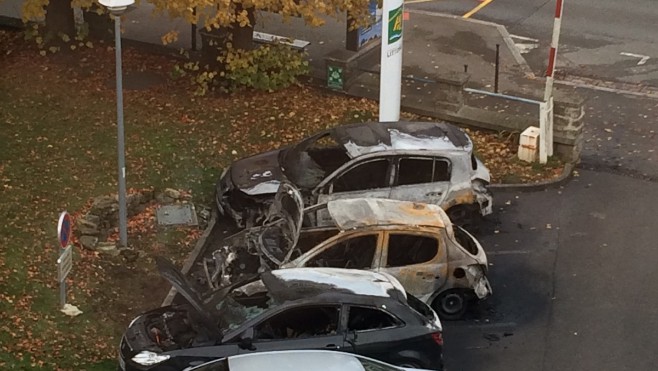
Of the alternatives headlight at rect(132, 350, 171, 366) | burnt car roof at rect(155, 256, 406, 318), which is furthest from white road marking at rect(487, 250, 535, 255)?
headlight at rect(132, 350, 171, 366)

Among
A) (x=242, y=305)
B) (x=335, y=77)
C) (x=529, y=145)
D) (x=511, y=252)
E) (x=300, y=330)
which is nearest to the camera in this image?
(x=300, y=330)

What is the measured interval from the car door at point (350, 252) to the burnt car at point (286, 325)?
1237 millimetres

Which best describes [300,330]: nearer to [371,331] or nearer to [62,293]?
[371,331]

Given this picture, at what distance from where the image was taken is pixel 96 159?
18031 mm

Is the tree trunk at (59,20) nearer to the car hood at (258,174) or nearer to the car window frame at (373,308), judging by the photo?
the car hood at (258,174)

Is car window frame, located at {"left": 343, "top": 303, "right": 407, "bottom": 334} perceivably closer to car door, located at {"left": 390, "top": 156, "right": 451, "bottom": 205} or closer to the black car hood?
the black car hood

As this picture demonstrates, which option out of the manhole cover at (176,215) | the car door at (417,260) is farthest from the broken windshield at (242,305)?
the manhole cover at (176,215)

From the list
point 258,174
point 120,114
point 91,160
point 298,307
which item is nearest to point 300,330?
point 298,307

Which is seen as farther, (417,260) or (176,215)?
(176,215)

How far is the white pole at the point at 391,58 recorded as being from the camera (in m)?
16.7

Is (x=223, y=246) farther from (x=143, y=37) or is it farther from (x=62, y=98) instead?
(x=143, y=37)

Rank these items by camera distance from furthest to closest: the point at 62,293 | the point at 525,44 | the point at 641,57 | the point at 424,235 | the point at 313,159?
the point at 525,44 < the point at 641,57 < the point at 313,159 < the point at 424,235 < the point at 62,293

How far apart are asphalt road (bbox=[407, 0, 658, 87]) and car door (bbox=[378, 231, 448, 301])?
35.3 feet

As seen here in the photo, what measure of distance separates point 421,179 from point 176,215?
12.7ft
